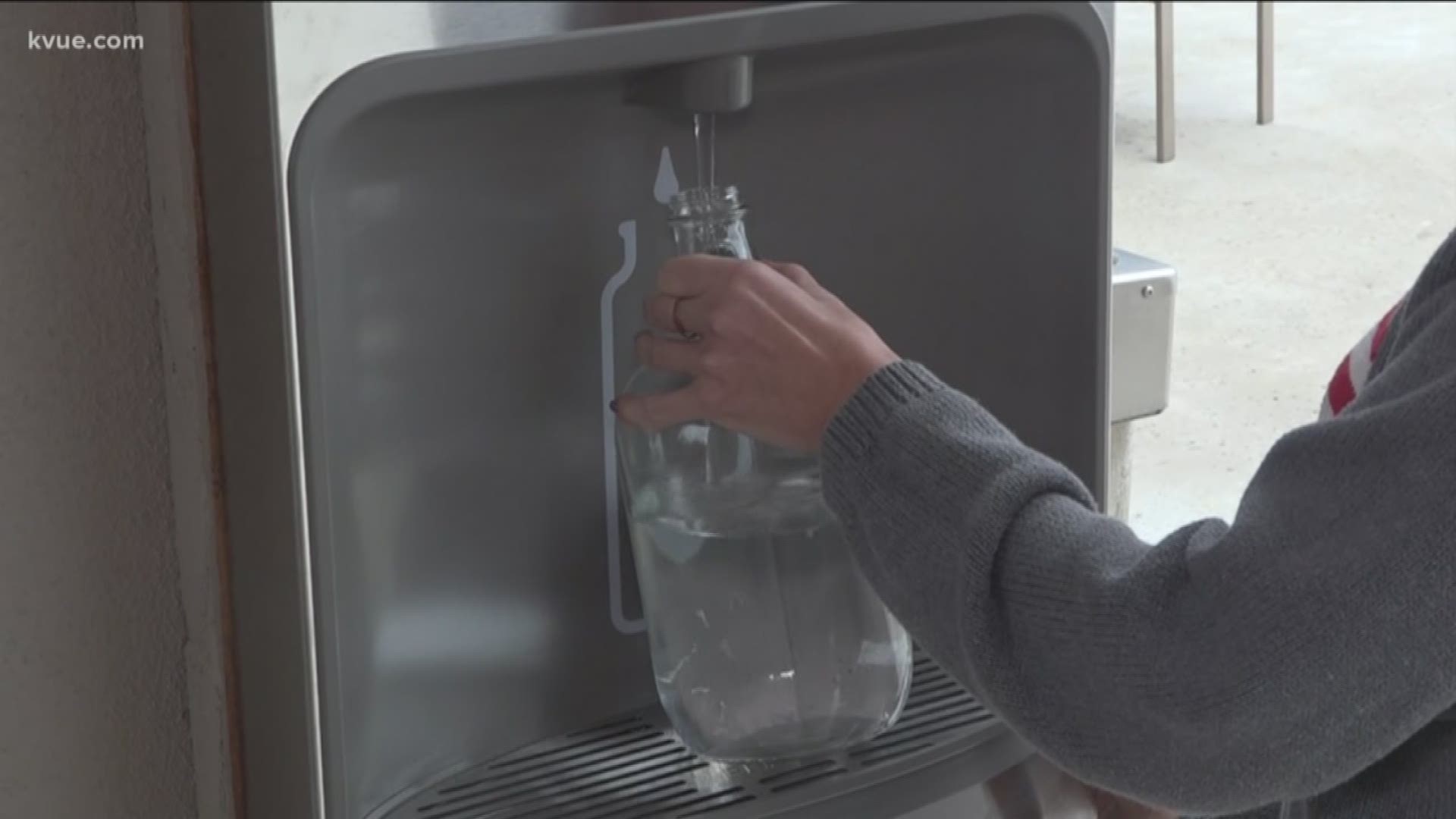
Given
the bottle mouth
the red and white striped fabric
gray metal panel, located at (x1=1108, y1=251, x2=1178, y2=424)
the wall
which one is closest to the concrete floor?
gray metal panel, located at (x1=1108, y1=251, x2=1178, y2=424)

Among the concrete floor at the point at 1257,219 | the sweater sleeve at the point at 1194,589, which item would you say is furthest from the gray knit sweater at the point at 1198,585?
the concrete floor at the point at 1257,219

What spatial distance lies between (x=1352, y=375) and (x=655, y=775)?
0.34 m

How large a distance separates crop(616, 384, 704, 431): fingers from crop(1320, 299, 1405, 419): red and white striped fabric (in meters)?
0.26

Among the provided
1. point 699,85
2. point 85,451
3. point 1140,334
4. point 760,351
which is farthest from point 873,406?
point 1140,334

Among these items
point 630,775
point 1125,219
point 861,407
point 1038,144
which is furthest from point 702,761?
point 1125,219

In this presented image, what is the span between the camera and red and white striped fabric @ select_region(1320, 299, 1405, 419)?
2.58 ft

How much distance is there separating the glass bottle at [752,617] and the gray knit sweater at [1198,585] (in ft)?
0.39

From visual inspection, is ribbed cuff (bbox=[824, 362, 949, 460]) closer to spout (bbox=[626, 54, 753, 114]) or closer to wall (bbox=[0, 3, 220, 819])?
spout (bbox=[626, 54, 753, 114])

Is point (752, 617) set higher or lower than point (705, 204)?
lower

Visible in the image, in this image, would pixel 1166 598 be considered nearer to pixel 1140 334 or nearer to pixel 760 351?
pixel 760 351

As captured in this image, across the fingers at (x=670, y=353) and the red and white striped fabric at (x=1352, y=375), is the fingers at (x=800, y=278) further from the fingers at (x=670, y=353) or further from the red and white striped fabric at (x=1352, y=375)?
the red and white striped fabric at (x=1352, y=375)

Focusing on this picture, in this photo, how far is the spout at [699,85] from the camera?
29.5 inches

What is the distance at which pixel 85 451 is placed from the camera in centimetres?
73

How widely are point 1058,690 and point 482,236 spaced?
0.92ft
